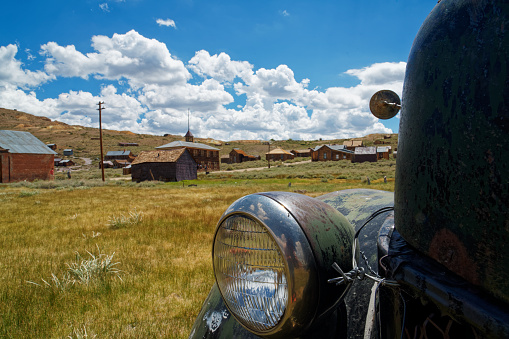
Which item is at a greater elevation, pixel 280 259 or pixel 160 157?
pixel 160 157

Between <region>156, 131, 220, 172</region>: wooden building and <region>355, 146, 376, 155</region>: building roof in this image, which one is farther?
<region>355, 146, 376, 155</region>: building roof

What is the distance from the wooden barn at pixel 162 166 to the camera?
34.4m

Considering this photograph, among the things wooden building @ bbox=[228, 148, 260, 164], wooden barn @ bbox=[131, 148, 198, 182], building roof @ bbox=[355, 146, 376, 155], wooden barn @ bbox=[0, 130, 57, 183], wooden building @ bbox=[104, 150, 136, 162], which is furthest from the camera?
wooden building @ bbox=[104, 150, 136, 162]

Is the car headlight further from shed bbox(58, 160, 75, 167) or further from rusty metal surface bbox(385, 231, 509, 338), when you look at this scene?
shed bbox(58, 160, 75, 167)

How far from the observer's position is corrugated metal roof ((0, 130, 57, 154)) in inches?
1307

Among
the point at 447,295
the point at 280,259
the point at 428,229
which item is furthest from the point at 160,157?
the point at 447,295

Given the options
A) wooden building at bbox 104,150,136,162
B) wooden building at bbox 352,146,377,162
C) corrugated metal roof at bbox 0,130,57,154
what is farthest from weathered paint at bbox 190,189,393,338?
wooden building at bbox 104,150,136,162

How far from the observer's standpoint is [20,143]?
1375 inches

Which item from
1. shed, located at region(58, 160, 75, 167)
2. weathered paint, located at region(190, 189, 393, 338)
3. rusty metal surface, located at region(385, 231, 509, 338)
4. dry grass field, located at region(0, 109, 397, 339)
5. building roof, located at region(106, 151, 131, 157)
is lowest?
dry grass field, located at region(0, 109, 397, 339)

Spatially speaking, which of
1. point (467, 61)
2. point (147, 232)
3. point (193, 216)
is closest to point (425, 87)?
point (467, 61)

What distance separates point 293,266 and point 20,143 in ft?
144

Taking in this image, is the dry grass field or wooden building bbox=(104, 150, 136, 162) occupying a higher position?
wooden building bbox=(104, 150, 136, 162)

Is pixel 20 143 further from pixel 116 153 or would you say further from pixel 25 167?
→ pixel 116 153

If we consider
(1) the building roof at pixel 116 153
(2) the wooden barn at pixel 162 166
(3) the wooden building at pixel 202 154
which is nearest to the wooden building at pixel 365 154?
(3) the wooden building at pixel 202 154
